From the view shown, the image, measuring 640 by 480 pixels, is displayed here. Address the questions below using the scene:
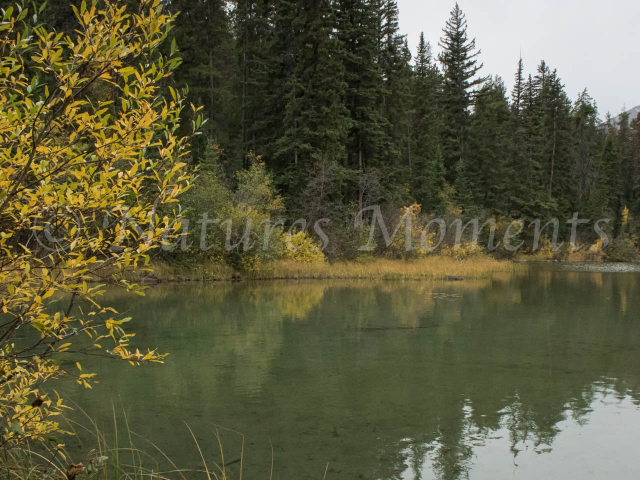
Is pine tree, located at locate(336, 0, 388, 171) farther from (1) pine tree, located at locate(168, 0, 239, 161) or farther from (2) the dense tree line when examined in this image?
(1) pine tree, located at locate(168, 0, 239, 161)

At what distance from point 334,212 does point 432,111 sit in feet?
62.2

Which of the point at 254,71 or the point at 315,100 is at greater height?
the point at 254,71

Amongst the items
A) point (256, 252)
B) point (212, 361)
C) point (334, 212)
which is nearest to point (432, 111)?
point (334, 212)

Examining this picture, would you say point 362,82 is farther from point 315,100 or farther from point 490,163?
point 490,163

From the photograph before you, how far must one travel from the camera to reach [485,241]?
40594mm

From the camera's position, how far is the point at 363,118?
3164 centimetres

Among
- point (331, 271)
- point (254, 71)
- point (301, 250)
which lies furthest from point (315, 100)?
point (331, 271)

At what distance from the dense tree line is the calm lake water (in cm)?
1432

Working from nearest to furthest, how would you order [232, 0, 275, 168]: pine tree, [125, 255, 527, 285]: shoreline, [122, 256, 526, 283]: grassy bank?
[125, 255, 527, 285]: shoreline
[122, 256, 526, 283]: grassy bank
[232, 0, 275, 168]: pine tree

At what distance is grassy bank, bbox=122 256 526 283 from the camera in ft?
73.2

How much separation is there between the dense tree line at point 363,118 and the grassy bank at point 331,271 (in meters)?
3.40

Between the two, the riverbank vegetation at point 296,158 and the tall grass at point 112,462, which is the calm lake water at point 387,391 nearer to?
the tall grass at point 112,462

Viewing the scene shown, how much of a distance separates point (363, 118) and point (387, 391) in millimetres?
25588

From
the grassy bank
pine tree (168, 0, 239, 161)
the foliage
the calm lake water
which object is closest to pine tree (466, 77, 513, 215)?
the grassy bank
